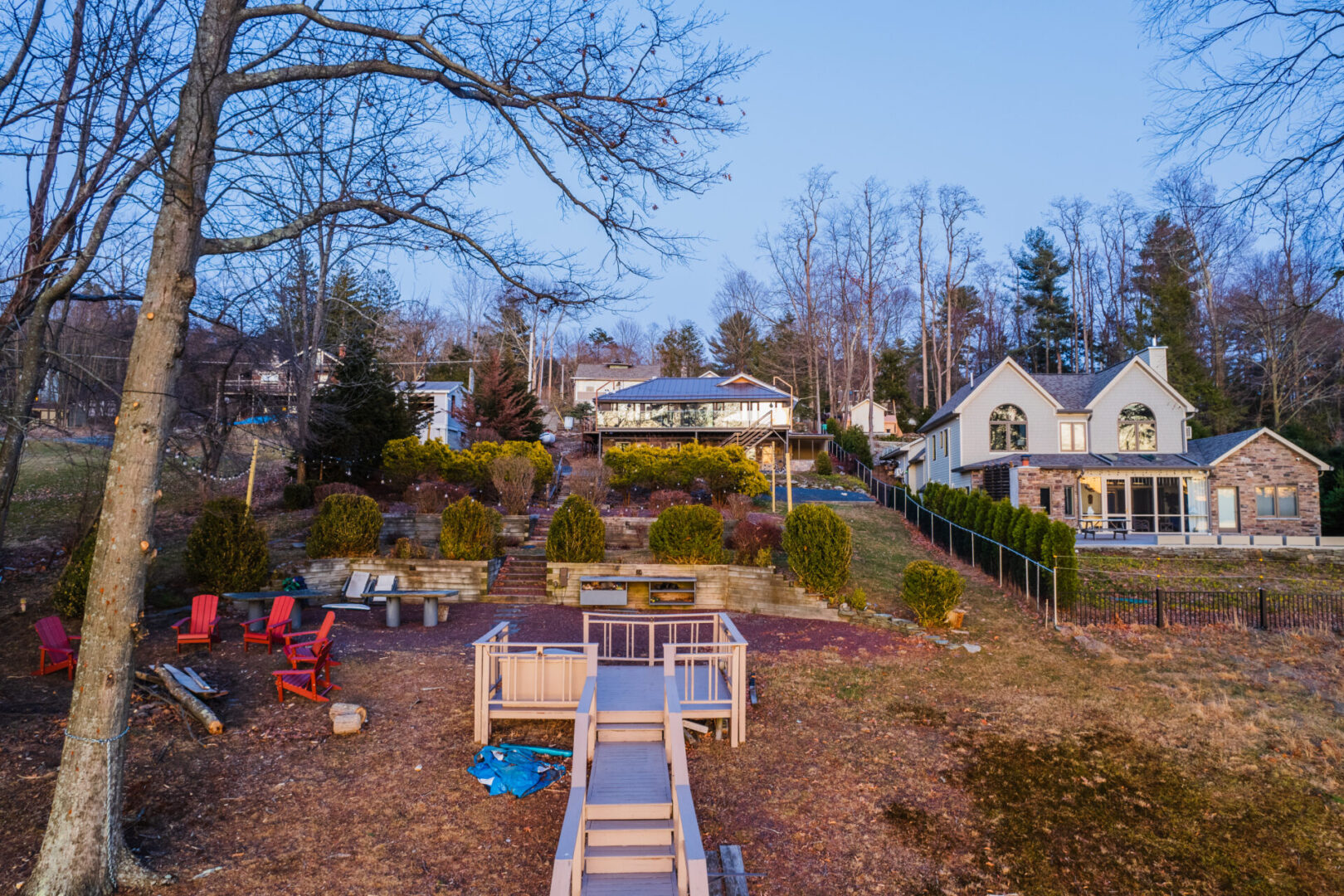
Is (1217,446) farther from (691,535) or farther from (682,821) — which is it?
(682,821)

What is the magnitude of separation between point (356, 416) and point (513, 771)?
17908 mm

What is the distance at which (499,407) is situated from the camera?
33281 millimetres

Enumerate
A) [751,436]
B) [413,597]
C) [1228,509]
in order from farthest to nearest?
1. [751,436]
2. [1228,509]
3. [413,597]

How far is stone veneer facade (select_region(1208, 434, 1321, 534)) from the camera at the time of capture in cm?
2364

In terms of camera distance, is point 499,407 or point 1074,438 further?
point 499,407

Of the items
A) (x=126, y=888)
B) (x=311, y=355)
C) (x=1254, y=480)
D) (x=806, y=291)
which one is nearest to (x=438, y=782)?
(x=126, y=888)

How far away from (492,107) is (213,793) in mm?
6268

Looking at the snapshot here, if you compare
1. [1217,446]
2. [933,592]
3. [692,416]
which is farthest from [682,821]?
[692,416]

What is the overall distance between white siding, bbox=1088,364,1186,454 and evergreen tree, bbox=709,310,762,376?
30.5 m

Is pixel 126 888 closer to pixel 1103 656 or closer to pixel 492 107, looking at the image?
pixel 492 107

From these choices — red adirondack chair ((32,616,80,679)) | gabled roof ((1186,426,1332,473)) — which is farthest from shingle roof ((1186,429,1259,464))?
red adirondack chair ((32,616,80,679))

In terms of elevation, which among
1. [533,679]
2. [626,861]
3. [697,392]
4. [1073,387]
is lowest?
[626,861]

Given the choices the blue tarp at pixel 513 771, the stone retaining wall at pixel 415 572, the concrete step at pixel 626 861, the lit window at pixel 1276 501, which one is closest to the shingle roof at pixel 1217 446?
the lit window at pixel 1276 501

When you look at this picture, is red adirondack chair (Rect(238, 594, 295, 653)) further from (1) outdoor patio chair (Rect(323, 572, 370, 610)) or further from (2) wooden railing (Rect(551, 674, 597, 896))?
(2) wooden railing (Rect(551, 674, 597, 896))
